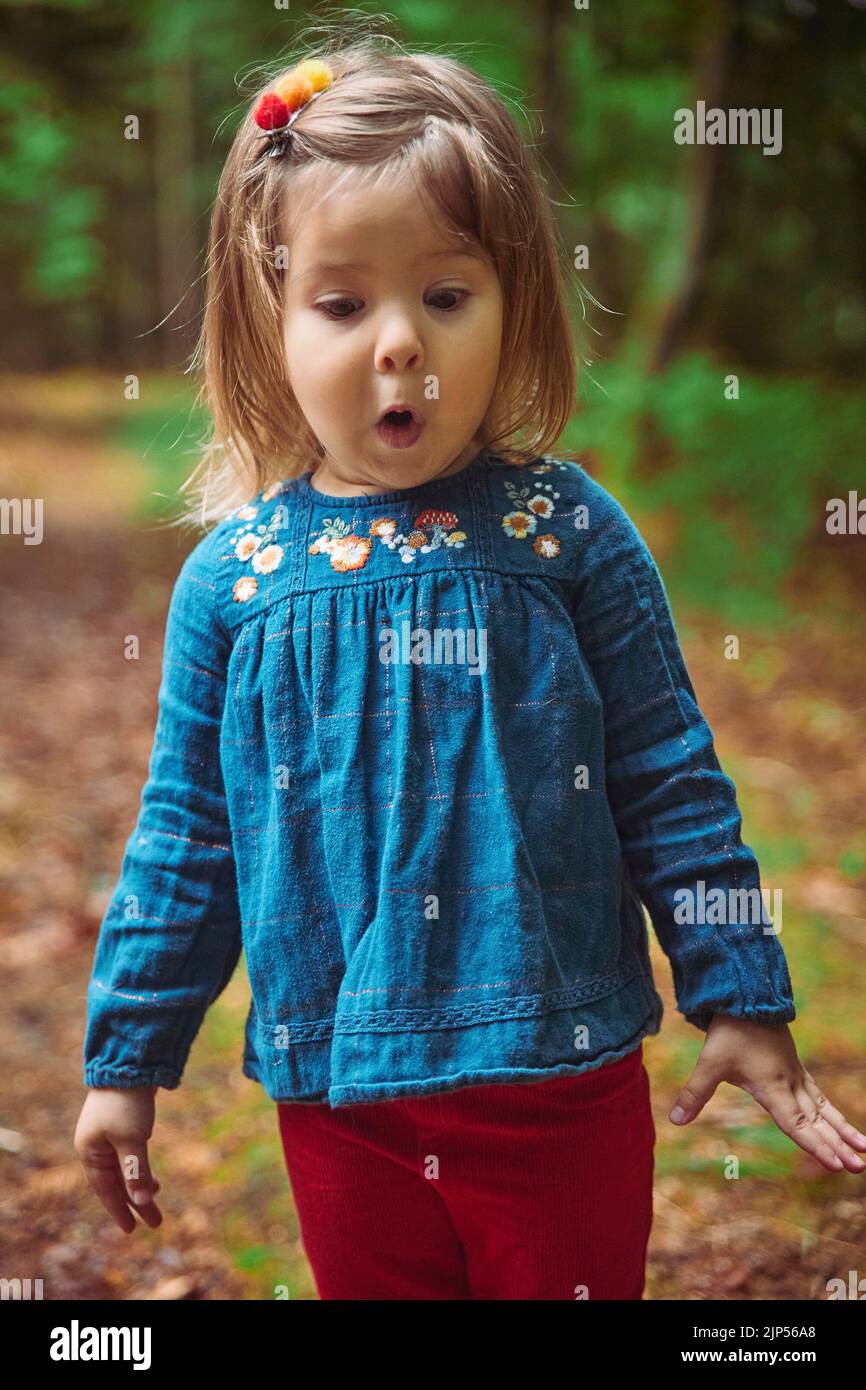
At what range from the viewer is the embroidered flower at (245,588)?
3.88 ft

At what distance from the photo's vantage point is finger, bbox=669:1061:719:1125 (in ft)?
3.84

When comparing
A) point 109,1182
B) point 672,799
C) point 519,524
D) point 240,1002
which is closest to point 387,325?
point 519,524

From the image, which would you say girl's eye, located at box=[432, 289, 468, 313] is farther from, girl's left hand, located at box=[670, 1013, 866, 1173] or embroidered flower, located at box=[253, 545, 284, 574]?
girl's left hand, located at box=[670, 1013, 866, 1173]

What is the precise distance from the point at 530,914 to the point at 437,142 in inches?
27.5

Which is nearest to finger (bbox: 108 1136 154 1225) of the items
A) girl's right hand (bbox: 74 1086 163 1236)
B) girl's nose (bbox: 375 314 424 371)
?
girl's right hand (bbox: 74 1086 163 1236)

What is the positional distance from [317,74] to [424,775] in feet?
2.21

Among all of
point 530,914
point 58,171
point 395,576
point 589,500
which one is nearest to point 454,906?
point 530,914

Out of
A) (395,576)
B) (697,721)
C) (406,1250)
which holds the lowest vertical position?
(406,1250)

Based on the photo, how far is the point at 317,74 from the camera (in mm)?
1147

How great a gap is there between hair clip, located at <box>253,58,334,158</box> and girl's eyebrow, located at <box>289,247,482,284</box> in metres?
0.13

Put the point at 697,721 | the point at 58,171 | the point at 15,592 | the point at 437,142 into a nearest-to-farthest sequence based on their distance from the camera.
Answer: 1. the point at 437,142
2. the point at 697,721
3. the point at 15,592
4. the point at 58,171

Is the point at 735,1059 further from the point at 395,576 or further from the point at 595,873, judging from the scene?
the point at 395,576

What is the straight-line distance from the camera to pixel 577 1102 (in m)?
1.16

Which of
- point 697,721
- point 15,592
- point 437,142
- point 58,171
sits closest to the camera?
point 437,142
